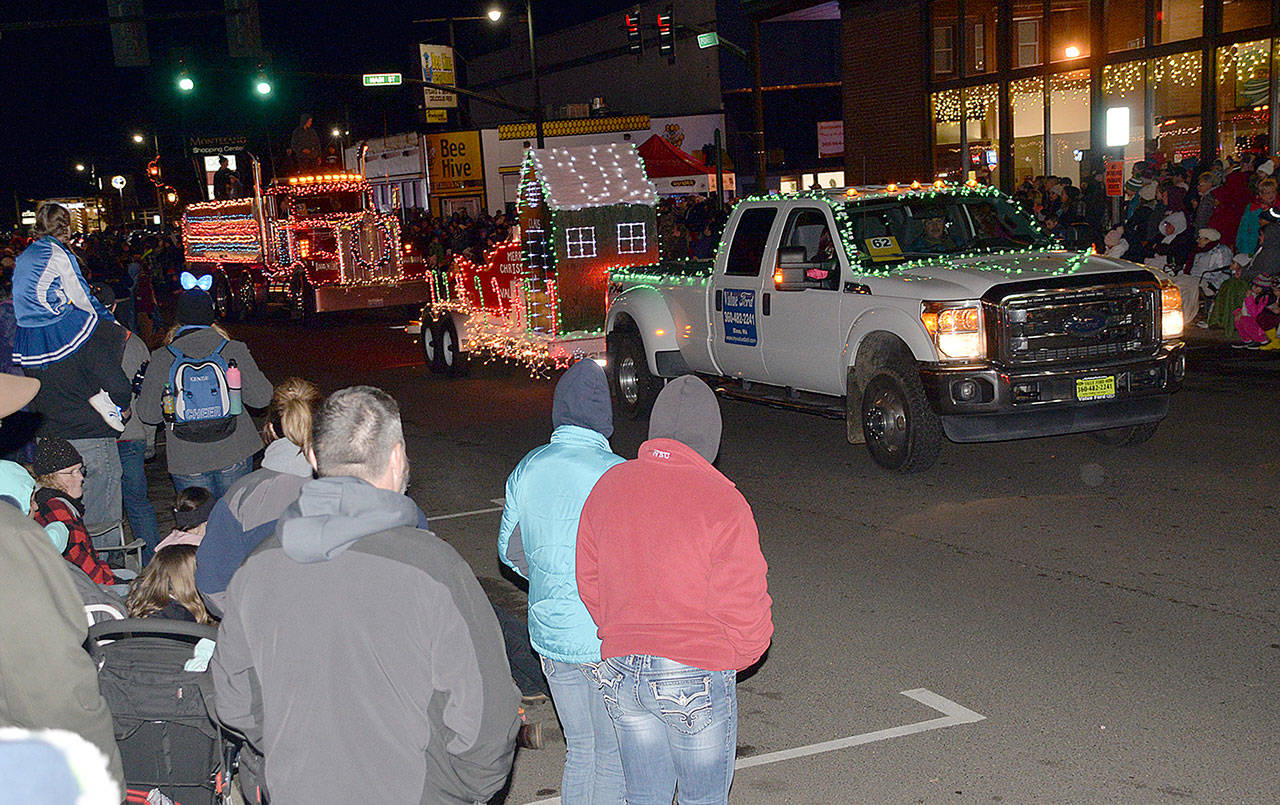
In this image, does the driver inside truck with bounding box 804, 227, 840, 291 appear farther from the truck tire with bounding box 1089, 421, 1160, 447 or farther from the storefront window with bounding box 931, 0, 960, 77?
the storefront window with bounding box 931, 0, 960, 77

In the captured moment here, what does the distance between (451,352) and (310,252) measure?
9674 millimetres

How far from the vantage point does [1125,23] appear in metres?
22.4

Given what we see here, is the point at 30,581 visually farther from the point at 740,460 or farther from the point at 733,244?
the point at 733,244

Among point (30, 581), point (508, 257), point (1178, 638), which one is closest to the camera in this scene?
point (30, 581)

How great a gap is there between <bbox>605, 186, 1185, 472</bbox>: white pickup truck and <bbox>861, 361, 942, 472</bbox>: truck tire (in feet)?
0.04

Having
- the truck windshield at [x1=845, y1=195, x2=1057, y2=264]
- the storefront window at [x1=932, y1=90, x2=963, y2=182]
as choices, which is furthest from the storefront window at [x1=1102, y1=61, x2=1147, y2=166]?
the truck windshield at [x1=845, y1=195, x2=1057, y2=264]

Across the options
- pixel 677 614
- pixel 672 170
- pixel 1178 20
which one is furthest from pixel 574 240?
pixel 672 170

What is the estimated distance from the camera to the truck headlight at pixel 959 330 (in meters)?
9.12

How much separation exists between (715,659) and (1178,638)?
348 centimetres

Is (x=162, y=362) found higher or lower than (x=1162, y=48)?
lower

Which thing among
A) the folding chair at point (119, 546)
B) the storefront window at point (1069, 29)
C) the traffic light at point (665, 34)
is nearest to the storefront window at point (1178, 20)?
the storefront window at point (1069, 29)

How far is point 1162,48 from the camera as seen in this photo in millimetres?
21562

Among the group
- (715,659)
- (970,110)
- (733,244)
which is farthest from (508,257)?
(970,110)

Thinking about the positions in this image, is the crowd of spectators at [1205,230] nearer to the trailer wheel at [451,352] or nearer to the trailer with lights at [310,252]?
the trailer wheel at [451,352]
